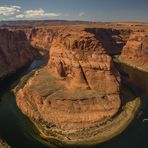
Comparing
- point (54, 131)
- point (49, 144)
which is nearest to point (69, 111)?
point (54, 131)

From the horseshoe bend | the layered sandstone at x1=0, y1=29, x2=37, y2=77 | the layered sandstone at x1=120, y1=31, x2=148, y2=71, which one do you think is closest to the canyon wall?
the layered sandstone at x1=120, y1=31, x2=148, y2=71

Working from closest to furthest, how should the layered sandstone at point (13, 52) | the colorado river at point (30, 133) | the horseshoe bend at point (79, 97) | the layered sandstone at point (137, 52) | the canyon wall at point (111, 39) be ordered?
the colorado river at point (30, 133) → the horseshoe bend at point (79, 97) → the layered sandstone at point (13, 52) → the layered sandstone at point (137, 52) → the canyon wall at point (111, 39)

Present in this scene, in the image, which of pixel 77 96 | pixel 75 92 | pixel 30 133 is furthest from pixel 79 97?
pixel 30 133

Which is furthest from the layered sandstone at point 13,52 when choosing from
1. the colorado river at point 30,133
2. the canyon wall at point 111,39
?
the colorado river at point 30,133

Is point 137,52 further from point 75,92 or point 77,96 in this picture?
point 77,96

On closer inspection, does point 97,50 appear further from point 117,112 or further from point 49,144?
point 49,144

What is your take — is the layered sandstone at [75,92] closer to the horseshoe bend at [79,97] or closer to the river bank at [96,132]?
the horseshoe bend at [79,97]
